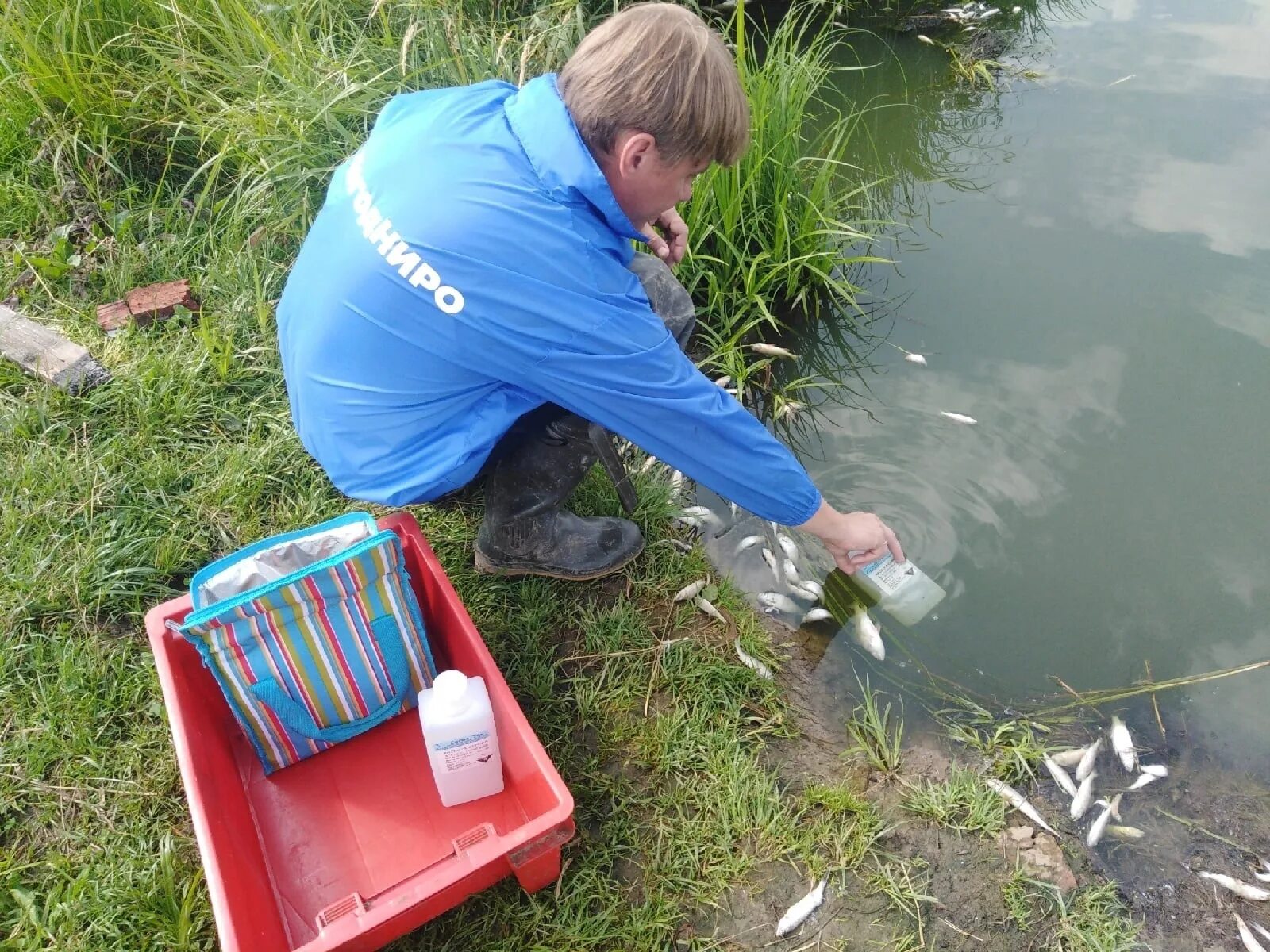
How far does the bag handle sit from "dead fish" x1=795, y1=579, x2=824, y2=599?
123cm

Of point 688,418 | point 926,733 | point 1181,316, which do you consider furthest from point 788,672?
point 1181,316

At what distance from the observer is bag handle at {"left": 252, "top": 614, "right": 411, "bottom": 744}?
1.92 m

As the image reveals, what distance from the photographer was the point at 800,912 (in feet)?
6.26

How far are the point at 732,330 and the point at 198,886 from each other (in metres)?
2.58

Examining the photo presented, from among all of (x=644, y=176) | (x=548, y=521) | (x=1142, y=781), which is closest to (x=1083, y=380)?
(x=1142, y=781)

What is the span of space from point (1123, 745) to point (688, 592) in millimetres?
1242

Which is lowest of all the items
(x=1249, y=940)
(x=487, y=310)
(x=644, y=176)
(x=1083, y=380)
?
(x=1249, y=940)

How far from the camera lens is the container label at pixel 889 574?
2539 mm

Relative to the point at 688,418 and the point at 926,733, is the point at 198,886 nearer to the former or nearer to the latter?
the point at 688,418

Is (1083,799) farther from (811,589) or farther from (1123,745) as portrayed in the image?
(811,589)

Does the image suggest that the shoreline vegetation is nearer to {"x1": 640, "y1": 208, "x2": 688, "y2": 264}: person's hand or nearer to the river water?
the river water

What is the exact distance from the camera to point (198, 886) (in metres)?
1.92

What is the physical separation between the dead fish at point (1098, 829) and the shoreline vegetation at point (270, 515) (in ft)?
0.51

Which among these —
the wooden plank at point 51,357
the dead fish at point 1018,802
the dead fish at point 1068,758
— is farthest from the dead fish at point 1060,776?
the wooden plank at point 51,357
